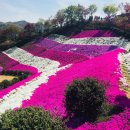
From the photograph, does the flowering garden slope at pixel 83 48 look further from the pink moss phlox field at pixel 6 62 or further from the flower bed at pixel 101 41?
the pink moss phlox field at pixel 6 62

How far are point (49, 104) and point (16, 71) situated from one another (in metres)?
38.8

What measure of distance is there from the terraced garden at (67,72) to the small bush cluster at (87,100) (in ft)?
3.00

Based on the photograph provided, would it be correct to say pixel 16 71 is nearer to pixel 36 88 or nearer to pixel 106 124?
pixel 36 88

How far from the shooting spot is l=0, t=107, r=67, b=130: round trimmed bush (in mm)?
21000

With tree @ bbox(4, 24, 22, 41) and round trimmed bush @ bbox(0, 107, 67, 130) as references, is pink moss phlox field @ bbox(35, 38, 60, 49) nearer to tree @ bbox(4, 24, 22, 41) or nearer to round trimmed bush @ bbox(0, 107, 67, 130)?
tree @ bbox(4, 24, 22, 41)

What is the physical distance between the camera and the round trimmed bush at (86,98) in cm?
2880

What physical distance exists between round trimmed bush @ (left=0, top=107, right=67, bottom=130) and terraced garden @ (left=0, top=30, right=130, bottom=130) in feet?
18.8

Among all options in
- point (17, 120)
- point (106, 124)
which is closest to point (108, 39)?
point (106, 124)

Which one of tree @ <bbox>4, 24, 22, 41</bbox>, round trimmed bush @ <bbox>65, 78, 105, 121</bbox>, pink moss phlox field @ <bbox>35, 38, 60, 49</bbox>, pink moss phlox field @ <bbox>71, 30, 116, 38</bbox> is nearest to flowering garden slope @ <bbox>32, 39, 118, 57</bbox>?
pink moss phlox field @ <bbox>35, 38, 60, 49</bbox>

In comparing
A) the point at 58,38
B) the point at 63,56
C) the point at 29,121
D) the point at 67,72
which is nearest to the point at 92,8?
the point at 58,38

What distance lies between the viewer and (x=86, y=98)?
2880cm

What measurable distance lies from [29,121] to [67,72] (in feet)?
97.2

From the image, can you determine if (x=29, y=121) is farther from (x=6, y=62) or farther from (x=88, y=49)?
(x=6, y=62)

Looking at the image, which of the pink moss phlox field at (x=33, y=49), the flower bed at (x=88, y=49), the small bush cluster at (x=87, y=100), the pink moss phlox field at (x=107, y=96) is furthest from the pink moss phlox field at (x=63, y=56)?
the small bush cluster at (x=87, y=100)
